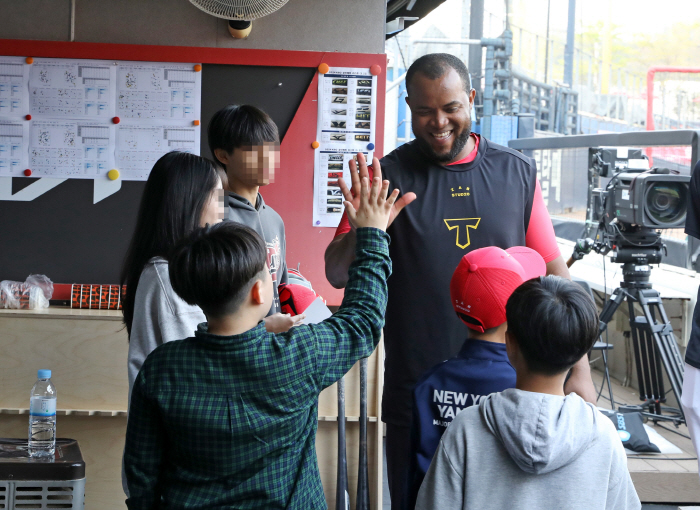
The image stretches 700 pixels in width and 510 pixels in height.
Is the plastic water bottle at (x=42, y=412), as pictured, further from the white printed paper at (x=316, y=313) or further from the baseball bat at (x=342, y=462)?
the white printed paper at (x=316, y=313)

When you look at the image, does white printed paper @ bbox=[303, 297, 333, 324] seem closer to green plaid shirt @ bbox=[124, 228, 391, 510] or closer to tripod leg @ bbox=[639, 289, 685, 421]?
green plaid shirt @ bbox=[124, 228, 391, 510]

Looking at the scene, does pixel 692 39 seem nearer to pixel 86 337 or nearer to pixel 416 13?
pixel 416 13

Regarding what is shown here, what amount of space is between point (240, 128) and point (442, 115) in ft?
2.07

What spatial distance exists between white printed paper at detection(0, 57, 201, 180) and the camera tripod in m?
2.27

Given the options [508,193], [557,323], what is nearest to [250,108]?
[508,193]

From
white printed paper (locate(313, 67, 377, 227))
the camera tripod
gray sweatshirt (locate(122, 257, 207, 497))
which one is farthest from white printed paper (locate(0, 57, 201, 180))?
the camera tripod

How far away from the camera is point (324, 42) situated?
316cm

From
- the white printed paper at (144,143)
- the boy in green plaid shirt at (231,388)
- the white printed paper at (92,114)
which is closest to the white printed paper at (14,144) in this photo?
the white printed paper at (92,114)

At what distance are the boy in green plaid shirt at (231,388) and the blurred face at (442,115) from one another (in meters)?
0.58

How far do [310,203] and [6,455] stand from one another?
5.66ft

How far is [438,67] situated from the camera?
5.50 feet

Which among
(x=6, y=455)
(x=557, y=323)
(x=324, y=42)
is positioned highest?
(x=324, y=42)

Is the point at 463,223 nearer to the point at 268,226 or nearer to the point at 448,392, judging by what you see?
the point at 448,392

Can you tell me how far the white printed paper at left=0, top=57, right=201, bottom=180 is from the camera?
10.0 ft
